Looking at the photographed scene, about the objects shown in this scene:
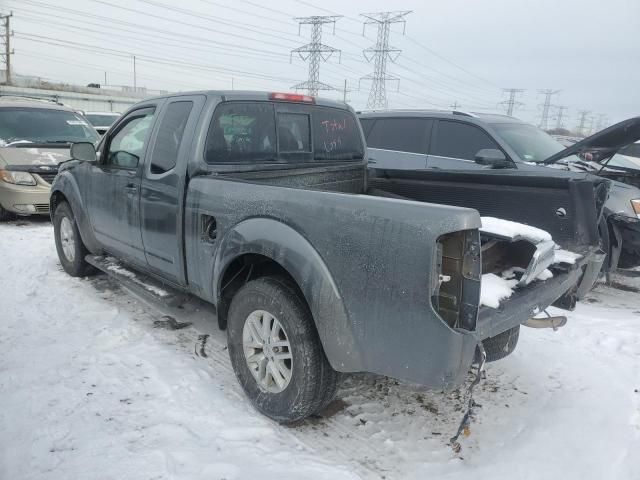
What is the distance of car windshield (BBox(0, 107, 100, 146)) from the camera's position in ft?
26.7

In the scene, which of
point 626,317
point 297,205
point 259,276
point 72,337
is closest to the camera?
point 297,205

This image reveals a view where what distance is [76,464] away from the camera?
2.41m

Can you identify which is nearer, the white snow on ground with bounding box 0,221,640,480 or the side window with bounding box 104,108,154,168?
the white snow on ground with bounding box 0,221,640,480

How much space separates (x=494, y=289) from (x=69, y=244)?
457 cm

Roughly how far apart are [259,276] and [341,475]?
1.27 m

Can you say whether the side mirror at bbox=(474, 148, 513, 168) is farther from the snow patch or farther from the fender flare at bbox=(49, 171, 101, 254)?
the fender flare at bbox=(49, 171, 101, 254)

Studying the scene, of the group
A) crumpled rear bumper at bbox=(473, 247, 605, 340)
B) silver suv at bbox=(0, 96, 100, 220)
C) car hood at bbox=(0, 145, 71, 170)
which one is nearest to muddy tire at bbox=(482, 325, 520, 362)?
crumpled rear bumper at bbox=(473, 247, 605, 340)

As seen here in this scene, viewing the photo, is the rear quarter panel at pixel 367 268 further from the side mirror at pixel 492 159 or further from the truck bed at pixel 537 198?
the side mirror at pixel 492 159

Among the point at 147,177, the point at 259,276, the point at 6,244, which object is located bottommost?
the point at 6,244

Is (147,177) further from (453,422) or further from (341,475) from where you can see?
(453,422)

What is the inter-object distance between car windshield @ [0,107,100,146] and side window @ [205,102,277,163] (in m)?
6.07

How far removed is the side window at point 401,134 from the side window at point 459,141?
199mm

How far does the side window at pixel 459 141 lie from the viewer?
6504 mm

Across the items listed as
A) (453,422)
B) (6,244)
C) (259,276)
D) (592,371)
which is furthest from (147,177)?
(6,244)
